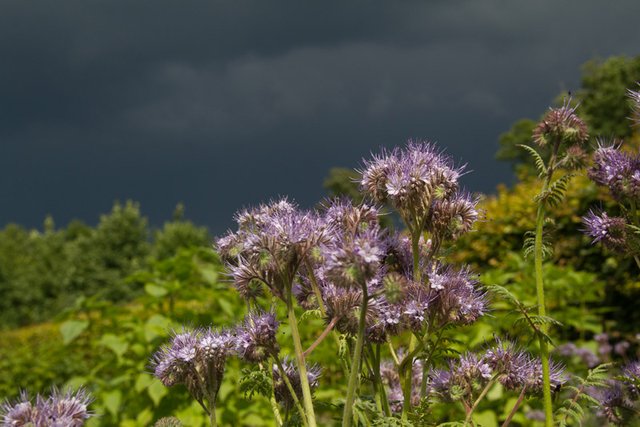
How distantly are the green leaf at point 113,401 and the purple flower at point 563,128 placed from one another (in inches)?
230

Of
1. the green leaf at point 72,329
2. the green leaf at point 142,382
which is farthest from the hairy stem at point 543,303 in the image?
Answer: the green leaf at point 72,329

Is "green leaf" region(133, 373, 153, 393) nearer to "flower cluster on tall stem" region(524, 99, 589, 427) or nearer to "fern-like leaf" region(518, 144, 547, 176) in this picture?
"flower cluster on tall stem" region(524, 99, 589, 427)

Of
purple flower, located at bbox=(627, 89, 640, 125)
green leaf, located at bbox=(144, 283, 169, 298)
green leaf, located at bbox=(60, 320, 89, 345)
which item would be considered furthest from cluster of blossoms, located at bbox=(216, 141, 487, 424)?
green leaf, located at bbox=(60, 320, 89, 345)

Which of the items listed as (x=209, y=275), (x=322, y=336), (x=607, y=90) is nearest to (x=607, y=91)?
(x=607, y=90)

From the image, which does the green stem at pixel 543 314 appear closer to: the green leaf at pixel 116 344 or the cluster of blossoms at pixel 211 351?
the cluster of blossoms at pixel 211 351

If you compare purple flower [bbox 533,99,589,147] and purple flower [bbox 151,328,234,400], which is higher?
purple flower [bbox 533,99,589,147]

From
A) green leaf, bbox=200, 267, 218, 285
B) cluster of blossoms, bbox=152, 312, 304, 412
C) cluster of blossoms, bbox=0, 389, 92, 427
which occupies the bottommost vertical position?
cluster of blossoms, bbox=0, 389, 92, 427

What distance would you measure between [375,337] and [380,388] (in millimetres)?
Answer: 209

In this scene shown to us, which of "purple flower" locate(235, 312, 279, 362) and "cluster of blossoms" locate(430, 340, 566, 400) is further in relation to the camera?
"cluster of blossoms" locate(430, 340, 566, 400)

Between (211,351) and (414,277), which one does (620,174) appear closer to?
(414,277)

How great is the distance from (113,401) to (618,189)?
19.6 feet

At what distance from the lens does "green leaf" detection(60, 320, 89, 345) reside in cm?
822

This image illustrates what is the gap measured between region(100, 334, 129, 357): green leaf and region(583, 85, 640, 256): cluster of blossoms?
18.7 feet

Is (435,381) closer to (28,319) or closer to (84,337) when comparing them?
(84,337)
